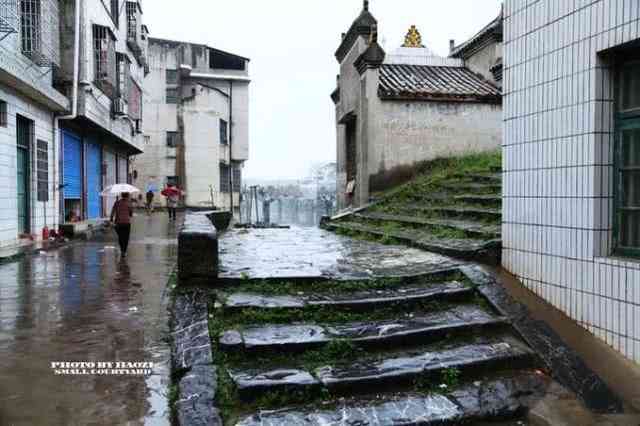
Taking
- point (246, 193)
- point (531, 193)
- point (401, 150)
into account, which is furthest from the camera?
point (246, 193)

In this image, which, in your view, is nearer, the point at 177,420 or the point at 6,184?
the point at 177,420

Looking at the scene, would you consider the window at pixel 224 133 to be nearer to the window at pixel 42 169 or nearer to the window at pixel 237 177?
the window at pixel 237 177

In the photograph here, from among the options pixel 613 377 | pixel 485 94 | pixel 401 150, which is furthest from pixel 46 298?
pixel 485 94

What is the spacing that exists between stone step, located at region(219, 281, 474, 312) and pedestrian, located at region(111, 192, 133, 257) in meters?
7.63

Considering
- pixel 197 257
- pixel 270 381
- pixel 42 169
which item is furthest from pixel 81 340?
pixel 42 169

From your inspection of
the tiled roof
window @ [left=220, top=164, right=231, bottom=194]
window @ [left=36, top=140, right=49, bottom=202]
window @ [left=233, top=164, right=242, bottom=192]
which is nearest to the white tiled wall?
the tiled roof

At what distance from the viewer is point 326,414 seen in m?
4.21

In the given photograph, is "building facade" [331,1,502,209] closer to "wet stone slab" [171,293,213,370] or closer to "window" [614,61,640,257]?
"wet stone slab" [171,293,213,370]

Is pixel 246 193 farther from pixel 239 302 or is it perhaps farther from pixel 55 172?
pixel 239 302

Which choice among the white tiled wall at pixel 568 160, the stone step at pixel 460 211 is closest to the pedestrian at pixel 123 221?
the stone step at pixel 460 211

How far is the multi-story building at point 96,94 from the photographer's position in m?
17.5

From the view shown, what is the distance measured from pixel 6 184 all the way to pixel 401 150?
9.95 meters

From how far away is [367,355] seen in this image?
503 cm

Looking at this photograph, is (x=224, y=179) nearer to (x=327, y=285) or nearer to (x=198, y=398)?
(x=327, y=285)
